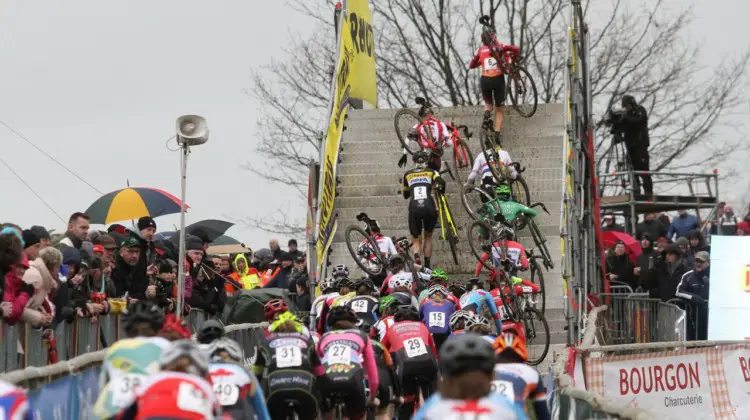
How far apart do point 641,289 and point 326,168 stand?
6.59 meters

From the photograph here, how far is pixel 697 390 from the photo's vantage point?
56.3ft

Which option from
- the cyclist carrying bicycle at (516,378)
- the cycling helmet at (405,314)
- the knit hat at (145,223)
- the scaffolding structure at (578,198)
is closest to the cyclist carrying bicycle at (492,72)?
the scaffolding structure at (578,198)

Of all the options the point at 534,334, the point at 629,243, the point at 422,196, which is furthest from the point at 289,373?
the point at 629,243

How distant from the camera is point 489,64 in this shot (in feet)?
88.5

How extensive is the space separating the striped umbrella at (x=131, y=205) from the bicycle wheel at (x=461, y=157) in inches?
288

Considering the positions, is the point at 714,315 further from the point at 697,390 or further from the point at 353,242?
the point at 353,242

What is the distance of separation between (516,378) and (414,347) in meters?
5.57

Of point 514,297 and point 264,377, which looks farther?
point 514,297

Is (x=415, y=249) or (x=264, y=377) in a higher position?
(x=415, y=249)

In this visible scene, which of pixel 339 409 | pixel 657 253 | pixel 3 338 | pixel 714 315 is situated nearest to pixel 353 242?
pixel 657 253

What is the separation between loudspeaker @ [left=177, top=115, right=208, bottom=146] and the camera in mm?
18234

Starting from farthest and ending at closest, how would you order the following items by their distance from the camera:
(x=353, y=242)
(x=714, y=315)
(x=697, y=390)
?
(x=353, y=242) < (x=714, y=315) < (x=697, y=390)

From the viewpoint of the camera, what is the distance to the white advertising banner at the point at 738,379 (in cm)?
1798

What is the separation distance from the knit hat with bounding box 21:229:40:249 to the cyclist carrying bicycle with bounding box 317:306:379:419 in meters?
2.78
